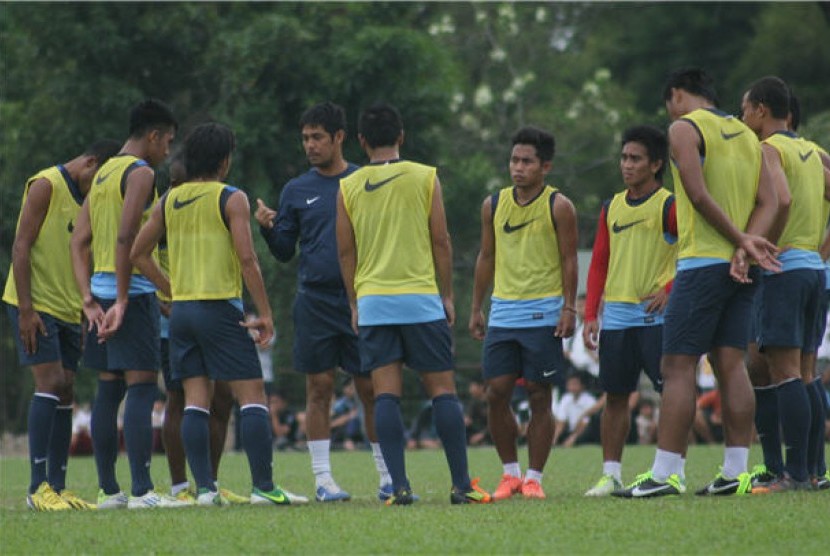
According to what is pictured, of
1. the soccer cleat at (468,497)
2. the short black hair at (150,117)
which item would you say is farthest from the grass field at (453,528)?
the short black hair at (150,117)

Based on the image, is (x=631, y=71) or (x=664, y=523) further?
(x=631, y=71)

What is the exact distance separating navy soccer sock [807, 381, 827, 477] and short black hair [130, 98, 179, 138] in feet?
15.2

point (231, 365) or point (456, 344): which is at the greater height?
point (231, 365)

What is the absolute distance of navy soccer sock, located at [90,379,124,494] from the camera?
10.8 m

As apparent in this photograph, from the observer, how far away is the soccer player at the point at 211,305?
33.6 ft

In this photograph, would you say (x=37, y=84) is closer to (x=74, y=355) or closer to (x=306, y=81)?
(x=306, y=81)

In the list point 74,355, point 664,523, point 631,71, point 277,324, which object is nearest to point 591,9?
point 631,71

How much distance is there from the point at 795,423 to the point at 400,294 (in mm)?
2593

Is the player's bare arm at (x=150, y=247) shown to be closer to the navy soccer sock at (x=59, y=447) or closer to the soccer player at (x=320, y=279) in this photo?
the soccer player at (x=320, y=279)

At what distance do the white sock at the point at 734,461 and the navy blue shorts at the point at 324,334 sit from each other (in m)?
2.62

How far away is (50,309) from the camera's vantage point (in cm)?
1131

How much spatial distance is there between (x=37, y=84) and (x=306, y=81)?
487 centimetres

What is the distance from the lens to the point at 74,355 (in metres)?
11.5

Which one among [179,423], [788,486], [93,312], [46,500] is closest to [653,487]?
[788,486]
